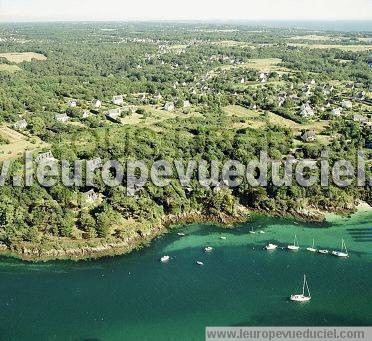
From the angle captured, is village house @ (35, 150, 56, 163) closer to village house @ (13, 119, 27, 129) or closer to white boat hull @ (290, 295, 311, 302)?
village house @ (13, 119, 27, 129)

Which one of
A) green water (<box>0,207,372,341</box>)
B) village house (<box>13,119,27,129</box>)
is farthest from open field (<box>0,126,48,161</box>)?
green water (<box>0,207,372,341</box>)

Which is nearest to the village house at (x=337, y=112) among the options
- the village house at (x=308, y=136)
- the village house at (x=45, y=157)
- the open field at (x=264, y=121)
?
the open field at (x=264, y=121)

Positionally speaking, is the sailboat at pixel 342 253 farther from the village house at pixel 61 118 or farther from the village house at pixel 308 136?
the village house at pixel 61 118

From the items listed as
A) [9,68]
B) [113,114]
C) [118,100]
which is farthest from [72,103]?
[9,68]

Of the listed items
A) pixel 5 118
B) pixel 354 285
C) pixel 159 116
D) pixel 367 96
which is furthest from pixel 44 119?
pixel 367 96

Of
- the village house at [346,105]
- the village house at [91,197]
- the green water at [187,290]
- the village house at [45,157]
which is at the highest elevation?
the village house at [346,105]

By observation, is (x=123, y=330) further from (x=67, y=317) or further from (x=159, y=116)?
(x=159, y=116)
